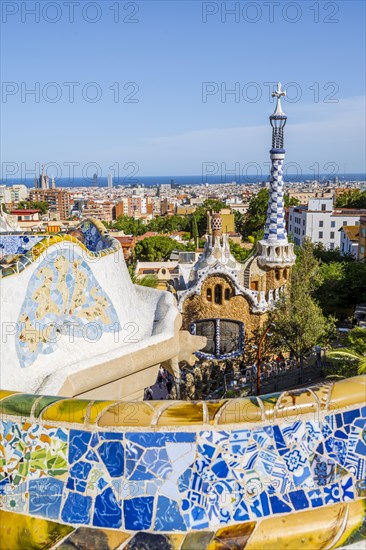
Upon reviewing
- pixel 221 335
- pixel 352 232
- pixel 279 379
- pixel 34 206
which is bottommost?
pixel 279 379

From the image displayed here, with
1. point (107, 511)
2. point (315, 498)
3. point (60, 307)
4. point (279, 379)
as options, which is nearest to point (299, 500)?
point (315, 498)

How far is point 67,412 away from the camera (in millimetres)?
3236

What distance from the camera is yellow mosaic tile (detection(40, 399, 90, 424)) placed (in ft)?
10.5

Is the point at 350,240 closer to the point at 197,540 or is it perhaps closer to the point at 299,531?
the point at 299,531

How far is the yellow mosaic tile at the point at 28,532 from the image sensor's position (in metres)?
3.20

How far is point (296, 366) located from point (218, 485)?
12.8 meters

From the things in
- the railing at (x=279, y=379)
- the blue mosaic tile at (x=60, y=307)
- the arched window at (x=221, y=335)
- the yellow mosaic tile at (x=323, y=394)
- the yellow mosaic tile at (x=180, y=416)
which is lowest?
the railing at (x=279, y=379)

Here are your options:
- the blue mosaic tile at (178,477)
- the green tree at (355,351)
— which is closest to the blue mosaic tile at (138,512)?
the blue mosaic tile at (178,477)

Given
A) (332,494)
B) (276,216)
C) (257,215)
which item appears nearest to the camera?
(332,494)

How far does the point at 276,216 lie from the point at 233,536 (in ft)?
52.8

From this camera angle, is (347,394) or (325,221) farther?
(325,221)

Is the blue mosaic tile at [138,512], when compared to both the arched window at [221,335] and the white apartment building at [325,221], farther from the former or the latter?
the white apartment building at [325,221]

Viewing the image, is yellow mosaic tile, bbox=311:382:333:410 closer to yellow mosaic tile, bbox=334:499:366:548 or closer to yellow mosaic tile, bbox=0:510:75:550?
yellow mosaic tile, bbox=334:499:366:548

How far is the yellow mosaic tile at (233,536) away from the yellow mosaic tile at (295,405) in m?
0.67
